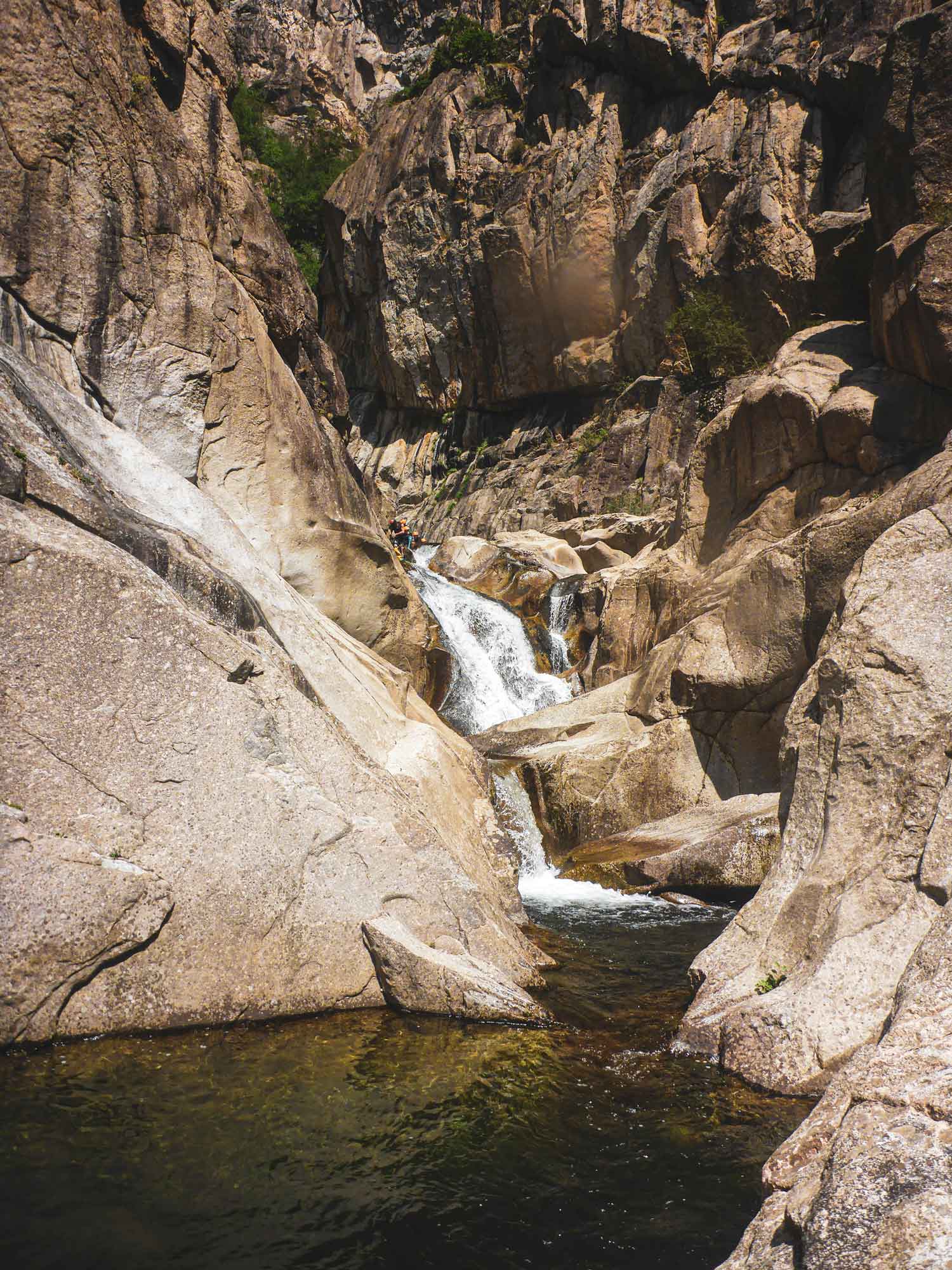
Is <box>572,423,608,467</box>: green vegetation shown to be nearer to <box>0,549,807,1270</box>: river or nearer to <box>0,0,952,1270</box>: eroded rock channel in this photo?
<box>0,0,952,1270</box>: eroded rock channel

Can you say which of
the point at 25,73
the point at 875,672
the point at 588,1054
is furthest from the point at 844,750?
the point at 25,73

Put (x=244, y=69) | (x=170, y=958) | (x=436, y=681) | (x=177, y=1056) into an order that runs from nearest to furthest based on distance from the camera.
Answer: (x=177, y=1056), (x=170, y=958), (x=436, y=681), (x=244, y=69)

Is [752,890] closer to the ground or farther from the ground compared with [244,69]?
closer to the ground

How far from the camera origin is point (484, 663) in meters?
23.1

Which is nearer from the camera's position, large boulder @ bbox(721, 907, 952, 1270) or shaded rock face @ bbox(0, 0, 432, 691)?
large boulder @ bbox(721, 907, 952, 1270)

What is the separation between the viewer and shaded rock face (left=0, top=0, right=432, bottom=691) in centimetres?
1241

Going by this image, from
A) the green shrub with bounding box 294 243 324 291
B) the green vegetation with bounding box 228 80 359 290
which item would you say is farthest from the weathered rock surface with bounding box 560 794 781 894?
the green shrub with bounding box 294 243 324 291

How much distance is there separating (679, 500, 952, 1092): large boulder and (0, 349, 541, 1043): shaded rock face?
2287 millimetres

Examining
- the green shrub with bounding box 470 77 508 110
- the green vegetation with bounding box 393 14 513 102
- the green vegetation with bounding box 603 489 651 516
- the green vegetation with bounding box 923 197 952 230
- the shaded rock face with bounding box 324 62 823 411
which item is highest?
the green vegetation with bounding box 393 14 513 102

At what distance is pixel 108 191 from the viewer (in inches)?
515

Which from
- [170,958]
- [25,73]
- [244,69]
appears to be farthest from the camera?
[244,69]

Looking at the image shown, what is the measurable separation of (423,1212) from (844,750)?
4994mm

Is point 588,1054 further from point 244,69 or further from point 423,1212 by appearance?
point 244,69

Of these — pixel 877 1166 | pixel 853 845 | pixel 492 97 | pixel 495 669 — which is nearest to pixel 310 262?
pixel 492 97
